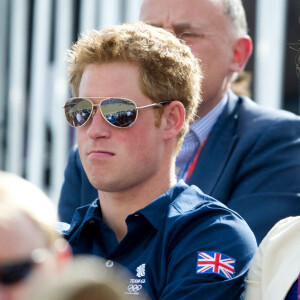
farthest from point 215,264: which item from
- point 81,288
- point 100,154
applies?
point 81,288

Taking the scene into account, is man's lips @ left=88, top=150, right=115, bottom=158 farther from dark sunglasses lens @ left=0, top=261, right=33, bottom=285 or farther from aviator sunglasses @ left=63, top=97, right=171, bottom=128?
dark sunglasses lens @ left=0, top=261, right=33, bottom=285

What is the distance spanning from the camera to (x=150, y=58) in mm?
2500

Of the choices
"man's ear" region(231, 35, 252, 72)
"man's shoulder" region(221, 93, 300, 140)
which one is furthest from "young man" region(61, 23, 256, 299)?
"man's ear" region(231, 35, 252, 72)

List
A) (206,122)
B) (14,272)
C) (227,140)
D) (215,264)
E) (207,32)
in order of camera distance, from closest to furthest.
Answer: (14,272), (215,264), (227,140), (206,122), (207,32)

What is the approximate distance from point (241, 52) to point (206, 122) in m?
0.50

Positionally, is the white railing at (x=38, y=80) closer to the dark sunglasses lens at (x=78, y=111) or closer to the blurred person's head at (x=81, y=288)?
the dark sunglasses lens at (x=78, y=111)

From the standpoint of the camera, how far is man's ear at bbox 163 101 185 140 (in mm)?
2533

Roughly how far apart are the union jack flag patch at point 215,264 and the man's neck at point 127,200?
1.08ft

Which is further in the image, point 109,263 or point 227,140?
point 227,140

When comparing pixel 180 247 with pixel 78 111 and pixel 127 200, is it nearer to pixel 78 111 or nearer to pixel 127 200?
pixel 127 200

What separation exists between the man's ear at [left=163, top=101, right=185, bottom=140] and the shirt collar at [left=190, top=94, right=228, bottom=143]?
0.80 metres

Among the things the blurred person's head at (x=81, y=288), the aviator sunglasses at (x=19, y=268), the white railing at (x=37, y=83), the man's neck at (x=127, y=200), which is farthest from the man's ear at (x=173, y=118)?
the white railing at (x=37, y=83)

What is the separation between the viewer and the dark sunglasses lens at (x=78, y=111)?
2.45m

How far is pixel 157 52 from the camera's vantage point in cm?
252
